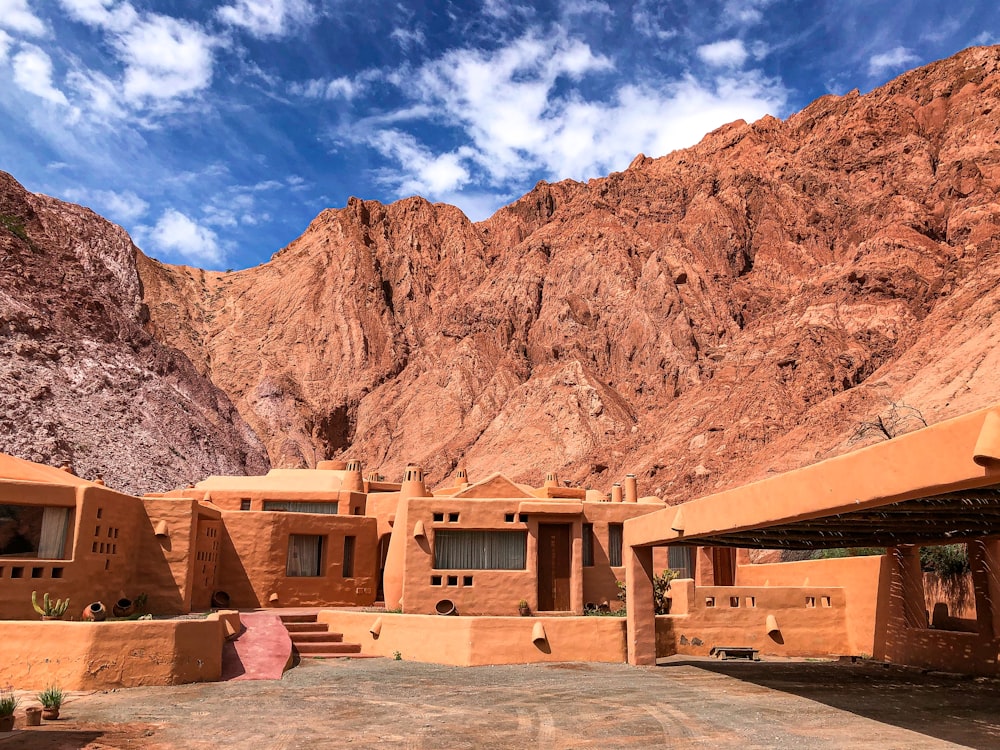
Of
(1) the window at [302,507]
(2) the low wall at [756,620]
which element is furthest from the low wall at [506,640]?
(1) the window at [302,507]

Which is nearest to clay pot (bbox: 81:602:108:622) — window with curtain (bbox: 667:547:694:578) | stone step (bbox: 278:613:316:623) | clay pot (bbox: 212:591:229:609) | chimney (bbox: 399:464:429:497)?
stone step (bbox: 278:613:316:623)

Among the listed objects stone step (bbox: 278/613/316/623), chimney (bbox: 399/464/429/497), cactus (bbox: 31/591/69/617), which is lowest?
stone step (bbox: 278/613/316/623)

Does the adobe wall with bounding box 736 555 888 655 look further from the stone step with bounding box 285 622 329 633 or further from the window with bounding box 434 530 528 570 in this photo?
the stone step with bounding box 285 622 329 633

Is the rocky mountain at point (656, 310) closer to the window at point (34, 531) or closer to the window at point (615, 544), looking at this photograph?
the window at point (615, 544)

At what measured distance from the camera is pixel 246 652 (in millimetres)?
18859

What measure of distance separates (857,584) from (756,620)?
9.36 feet

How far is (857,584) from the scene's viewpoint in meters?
22.2

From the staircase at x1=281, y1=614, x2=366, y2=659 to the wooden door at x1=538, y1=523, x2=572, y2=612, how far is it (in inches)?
232

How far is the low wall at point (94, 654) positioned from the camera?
50.2ft

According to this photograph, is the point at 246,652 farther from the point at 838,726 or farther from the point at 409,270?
the point at 409,270

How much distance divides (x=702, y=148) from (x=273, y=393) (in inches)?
2186

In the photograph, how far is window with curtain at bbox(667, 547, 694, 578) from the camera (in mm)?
27594

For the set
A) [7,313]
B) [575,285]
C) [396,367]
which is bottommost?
[7,313]

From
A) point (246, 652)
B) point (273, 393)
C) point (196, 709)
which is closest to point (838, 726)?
point (196, 709)
